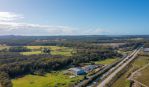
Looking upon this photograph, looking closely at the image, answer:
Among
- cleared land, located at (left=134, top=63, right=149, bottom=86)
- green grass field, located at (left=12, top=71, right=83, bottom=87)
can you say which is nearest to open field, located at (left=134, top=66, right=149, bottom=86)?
cleared land, located at (left=134, top=63, right=149, bottom=86)

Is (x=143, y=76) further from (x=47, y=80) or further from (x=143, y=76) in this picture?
(x=47, y=80)

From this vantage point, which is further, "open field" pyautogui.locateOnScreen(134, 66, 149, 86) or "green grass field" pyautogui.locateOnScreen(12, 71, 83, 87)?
"open field" pyautogui.locateOnScreen(134, 66, 149, 86)

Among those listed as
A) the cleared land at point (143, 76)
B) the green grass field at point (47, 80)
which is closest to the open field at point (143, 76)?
the cleared land at point (143, 76)

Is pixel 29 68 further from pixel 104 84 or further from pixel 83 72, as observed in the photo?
pixel 104 84

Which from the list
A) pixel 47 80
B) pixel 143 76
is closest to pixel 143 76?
pixel 143 76

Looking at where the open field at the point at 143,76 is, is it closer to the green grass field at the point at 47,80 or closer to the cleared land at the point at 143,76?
the cleared land at the point at 143,76

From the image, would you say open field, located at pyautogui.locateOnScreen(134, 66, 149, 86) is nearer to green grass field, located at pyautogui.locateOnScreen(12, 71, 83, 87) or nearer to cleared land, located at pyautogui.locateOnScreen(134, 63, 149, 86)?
cleared land, located at pyautogui.locateOnScreen(134, 63, 149, 86)

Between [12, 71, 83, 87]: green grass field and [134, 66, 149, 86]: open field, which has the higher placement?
[134, 66, 149, 86]: open field

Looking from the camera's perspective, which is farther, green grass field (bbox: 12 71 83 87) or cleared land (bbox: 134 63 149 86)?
cleared land (bbox: 134 63 149 86)

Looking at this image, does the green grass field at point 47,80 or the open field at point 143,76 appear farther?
the open field at point 143,76
